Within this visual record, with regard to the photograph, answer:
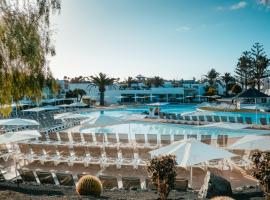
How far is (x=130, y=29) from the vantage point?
1622 centimetres

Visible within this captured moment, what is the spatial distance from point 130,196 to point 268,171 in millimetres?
3194

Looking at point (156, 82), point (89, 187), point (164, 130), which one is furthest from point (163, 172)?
point (156, 82)

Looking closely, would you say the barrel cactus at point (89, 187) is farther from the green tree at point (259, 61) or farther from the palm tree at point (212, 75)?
the palm tree at point (212, 75)

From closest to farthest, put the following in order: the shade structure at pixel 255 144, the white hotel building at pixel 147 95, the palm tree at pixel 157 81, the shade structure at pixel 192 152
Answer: the shade structure at pixel 192 152 < the shade structure at pixel 255 144 < the white hotel building at pixel 147 95 < the palm tree at pixel 157 81

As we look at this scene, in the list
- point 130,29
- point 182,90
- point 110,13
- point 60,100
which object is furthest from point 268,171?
point 182,90

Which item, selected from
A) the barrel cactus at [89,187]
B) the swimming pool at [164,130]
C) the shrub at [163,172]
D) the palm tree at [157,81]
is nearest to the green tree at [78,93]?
the palm tree at [157,81]

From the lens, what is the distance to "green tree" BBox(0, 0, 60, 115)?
767 centimetres

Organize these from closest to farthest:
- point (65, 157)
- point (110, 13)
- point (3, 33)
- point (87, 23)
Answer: point (3, 33), point (87, 23), point (65, 157), point (110, 13)

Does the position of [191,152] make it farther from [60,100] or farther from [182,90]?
[182,90]

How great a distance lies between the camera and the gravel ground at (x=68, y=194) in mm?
7273

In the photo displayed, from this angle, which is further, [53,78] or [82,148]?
[82,148]

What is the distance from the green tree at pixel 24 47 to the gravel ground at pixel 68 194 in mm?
2234

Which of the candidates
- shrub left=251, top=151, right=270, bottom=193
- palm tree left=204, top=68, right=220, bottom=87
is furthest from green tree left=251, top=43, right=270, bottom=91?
shrub left=251, top=151, right=270, bottom=193

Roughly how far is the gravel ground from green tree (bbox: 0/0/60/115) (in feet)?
7.33
